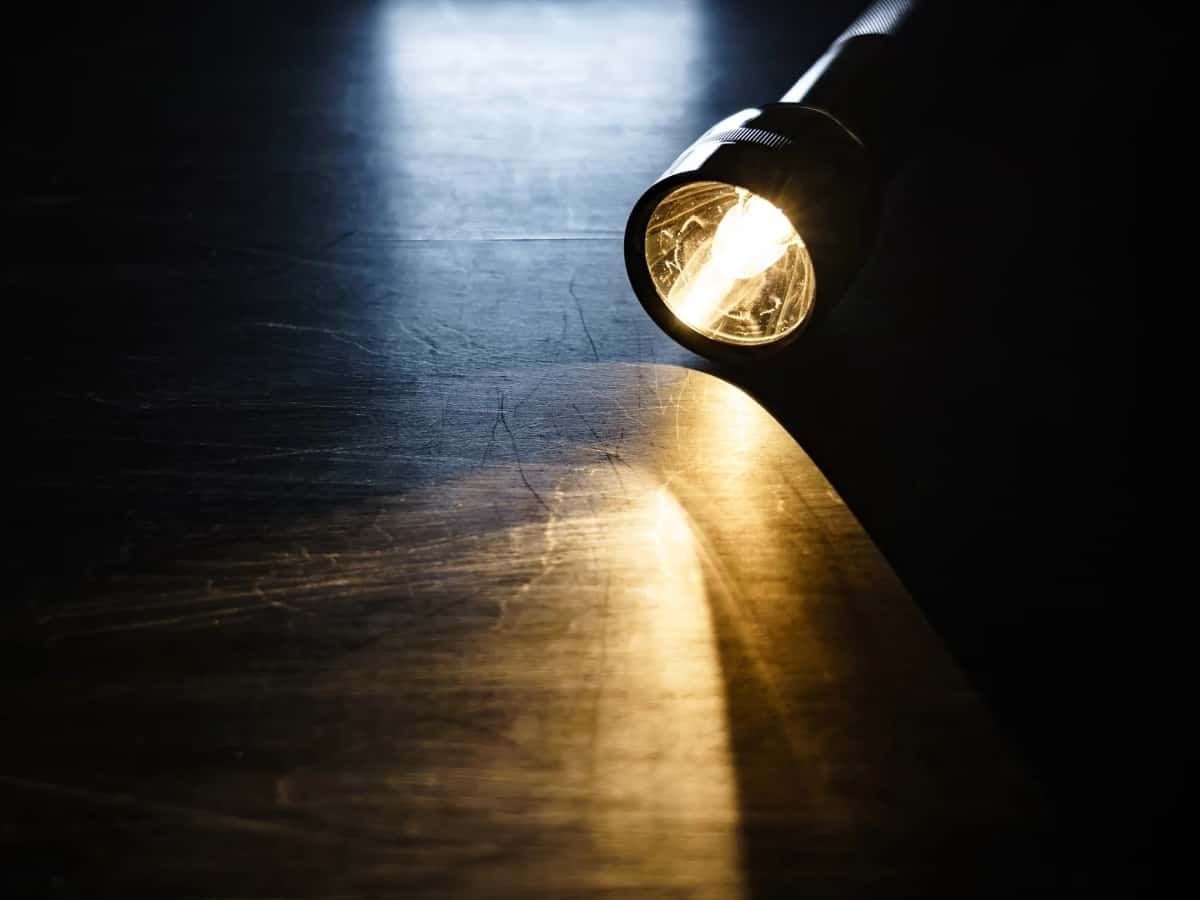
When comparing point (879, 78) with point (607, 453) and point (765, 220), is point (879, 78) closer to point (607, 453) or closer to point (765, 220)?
point (765, 220)

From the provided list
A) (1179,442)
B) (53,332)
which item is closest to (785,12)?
(1179,442)

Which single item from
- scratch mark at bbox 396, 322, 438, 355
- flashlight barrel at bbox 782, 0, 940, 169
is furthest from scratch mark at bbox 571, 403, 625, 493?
flashlight barrel at bbox 782, 0, 940, 169

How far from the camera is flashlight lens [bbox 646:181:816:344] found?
89cm

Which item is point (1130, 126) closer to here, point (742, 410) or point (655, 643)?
point (742, 410)

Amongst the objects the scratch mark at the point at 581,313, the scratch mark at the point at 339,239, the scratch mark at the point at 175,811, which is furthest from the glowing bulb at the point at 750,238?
the scratch mark at the point at 175,811

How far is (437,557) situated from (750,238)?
12.6 inches

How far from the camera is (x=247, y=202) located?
109cm

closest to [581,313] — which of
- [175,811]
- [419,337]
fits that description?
[419,337]

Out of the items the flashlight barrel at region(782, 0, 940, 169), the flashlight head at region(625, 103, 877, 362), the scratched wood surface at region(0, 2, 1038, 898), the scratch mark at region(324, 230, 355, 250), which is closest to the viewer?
the scratched wood surface at region(0, 2, 1038, 898)

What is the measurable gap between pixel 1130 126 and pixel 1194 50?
169 mm

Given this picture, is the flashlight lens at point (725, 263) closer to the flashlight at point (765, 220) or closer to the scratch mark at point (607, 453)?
the flashlight at point (765, 220)

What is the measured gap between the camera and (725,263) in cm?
91

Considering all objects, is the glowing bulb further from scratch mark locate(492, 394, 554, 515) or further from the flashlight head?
scratch mark locate(492, 394, 554, 515)

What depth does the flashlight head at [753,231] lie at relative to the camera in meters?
0.82
